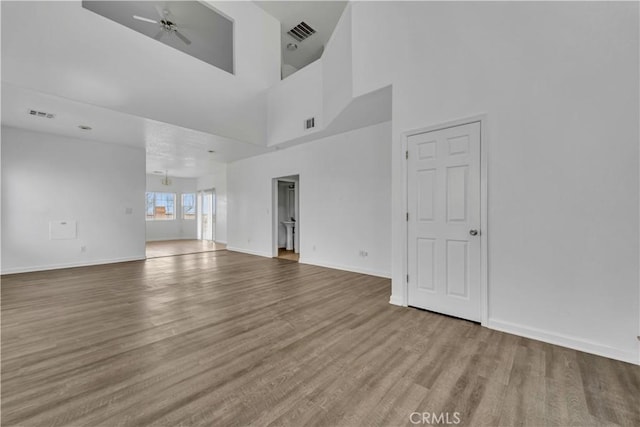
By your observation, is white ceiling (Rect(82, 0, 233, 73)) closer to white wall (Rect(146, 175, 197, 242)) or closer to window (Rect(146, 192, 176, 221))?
white wall (Rect(146, 175, 197, 242))

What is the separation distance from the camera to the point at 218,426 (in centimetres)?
138

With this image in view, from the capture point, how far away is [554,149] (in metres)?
2.32

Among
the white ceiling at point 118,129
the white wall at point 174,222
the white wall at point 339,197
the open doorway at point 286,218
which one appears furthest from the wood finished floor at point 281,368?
the white wall at point 174,222

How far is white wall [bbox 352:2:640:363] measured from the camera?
2.06m

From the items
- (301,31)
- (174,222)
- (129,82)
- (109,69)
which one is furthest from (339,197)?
(174,222)

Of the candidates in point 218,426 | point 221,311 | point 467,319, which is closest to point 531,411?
point 467,319

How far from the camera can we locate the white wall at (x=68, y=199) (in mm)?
4906

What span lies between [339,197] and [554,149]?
3436 mm

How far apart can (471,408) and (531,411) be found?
0.34 m

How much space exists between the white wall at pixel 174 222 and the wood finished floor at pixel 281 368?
24.9 ft

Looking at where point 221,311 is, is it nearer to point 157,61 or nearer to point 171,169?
point 157,61

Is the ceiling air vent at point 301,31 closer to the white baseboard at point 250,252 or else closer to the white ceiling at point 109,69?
the white ceiling at point 109,69

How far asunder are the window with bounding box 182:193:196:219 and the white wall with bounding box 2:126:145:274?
488cm

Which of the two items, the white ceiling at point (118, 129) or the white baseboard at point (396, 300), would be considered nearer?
the white baseboard at point (396, 300)
